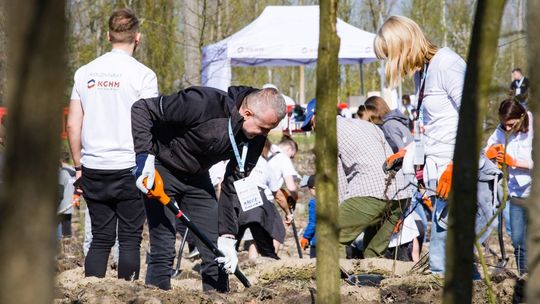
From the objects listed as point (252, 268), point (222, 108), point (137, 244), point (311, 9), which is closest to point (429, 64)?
point (222, 108)

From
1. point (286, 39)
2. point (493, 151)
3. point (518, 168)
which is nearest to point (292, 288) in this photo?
point (493, 151)

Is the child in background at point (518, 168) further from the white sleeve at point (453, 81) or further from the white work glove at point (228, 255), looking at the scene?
the white work glove at point (228, 255)

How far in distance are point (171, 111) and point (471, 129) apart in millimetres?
3110

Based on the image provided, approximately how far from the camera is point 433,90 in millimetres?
5207

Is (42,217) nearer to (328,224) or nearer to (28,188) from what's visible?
(28,188)

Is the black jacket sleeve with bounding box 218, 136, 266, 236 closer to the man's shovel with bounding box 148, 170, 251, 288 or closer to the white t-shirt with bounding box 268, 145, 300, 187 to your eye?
the man's shovel with bounding box 148, 170, 251, 288

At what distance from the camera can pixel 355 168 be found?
6891 mm

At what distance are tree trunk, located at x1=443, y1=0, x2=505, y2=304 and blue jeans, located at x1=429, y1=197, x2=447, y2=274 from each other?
2.83 meters

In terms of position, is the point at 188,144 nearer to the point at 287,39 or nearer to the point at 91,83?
A: the point at 91,83

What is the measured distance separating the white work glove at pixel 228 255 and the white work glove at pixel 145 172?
70 centimetres

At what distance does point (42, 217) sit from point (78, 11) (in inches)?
547

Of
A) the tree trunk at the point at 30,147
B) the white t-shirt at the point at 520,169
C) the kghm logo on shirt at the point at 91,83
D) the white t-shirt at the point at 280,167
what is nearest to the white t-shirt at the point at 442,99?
the kghm logo on shirt at the point at 91,83

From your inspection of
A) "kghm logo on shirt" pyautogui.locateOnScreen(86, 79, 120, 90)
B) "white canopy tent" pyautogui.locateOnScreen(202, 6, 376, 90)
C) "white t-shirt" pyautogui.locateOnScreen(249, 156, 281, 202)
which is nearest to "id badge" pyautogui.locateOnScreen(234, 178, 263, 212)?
A: "kghm logo on shirt" pyautogui.locateOnScreen(86, 79, 120, 90)

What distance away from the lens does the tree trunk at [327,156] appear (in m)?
2.69
